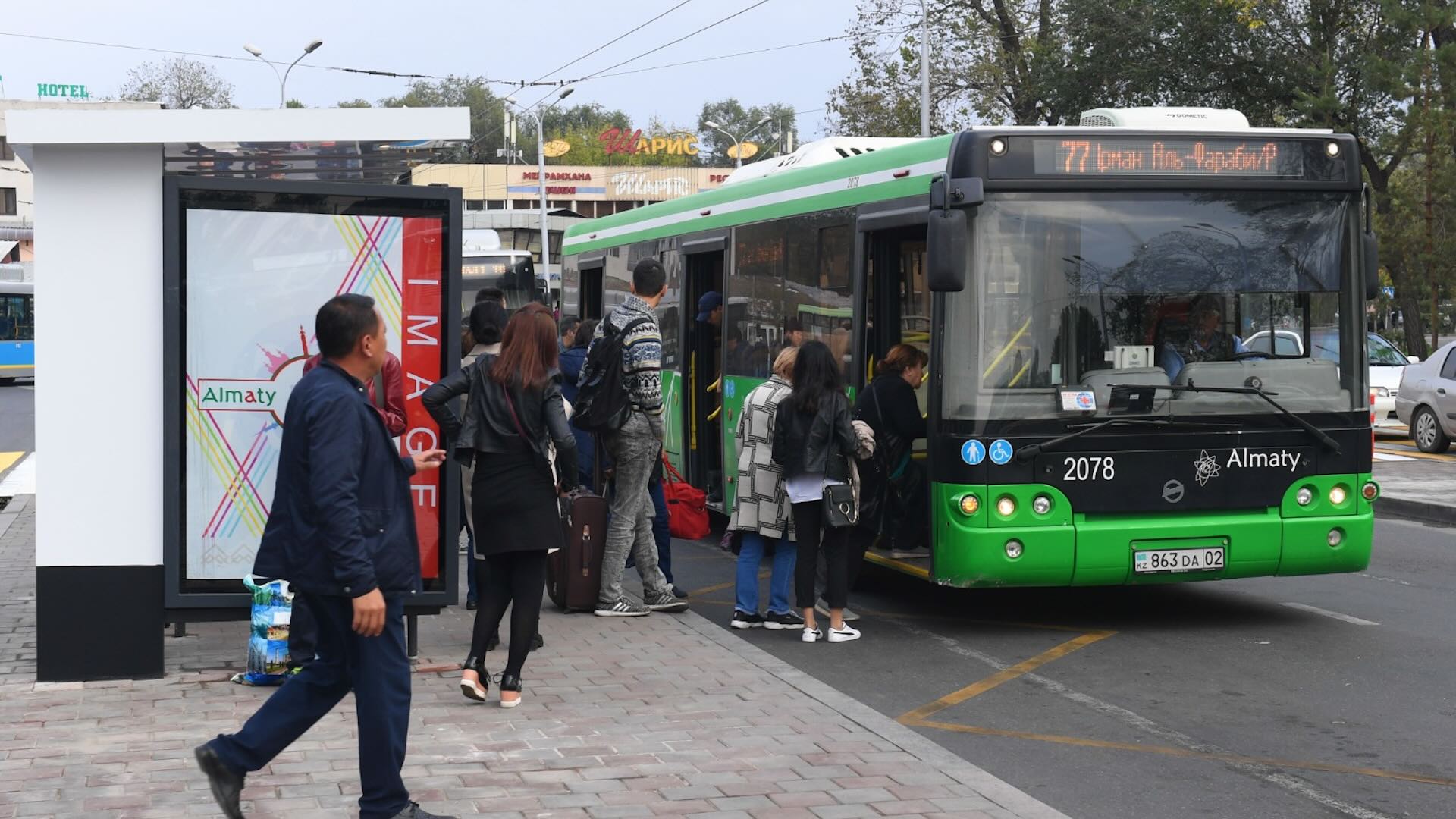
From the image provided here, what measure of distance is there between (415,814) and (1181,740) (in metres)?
3.33

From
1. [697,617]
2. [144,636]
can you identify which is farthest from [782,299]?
[144,636]

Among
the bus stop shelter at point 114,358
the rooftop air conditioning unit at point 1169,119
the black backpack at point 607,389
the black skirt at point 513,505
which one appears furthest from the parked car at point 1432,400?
the bus stop shelter at point 114,358

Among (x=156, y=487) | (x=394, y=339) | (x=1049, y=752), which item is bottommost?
A: (x=1049, y=752)

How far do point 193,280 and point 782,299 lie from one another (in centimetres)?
496

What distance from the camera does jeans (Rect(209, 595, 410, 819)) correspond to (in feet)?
16.8

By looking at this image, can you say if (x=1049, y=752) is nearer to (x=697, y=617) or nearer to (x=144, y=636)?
(x=697, y=617)

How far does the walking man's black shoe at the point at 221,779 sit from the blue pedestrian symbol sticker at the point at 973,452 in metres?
4.71

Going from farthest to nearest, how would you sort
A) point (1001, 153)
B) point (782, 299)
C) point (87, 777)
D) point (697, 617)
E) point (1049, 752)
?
point (782, 299), point (697, 617), point (1001, 153), point (1049, 752), point (87, 777)

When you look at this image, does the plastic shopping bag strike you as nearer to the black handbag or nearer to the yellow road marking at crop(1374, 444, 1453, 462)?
the black handbag

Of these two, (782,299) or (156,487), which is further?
(782,299)

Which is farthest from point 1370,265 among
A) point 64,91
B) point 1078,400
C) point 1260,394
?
point 64,91

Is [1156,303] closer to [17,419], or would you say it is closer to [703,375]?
[703,375]

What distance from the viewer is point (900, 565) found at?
991 cm

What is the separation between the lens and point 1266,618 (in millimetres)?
9953
